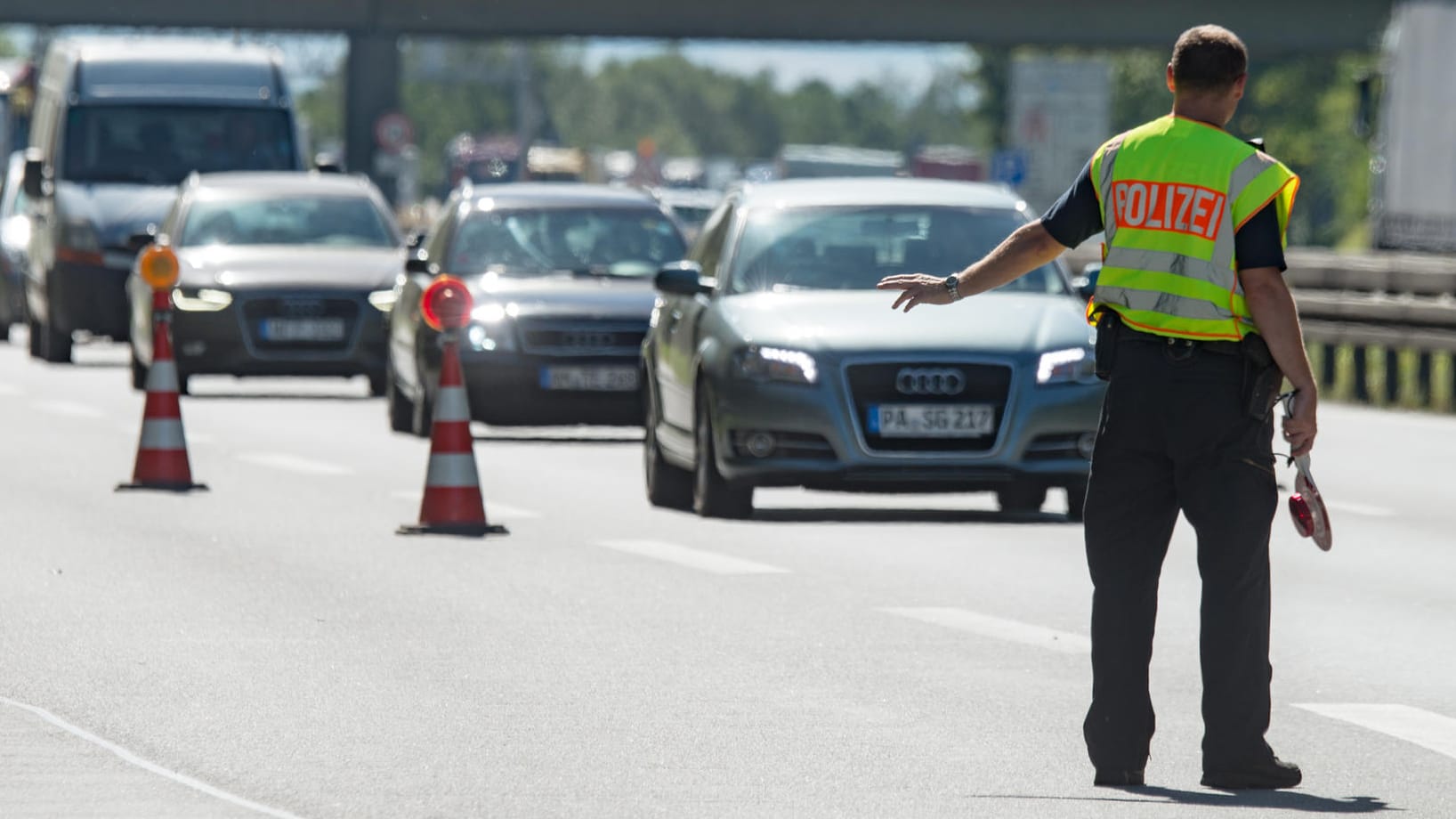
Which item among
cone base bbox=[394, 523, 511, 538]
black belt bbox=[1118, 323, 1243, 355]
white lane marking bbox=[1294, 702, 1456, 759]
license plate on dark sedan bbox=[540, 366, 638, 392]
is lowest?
license plate on dark sedan bbox=[540, 366, 638, 392]

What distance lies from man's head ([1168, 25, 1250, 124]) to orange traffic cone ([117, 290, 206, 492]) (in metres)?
9.06

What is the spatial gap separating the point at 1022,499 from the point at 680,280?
6.14 feet

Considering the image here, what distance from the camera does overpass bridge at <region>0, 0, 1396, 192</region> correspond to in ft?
205

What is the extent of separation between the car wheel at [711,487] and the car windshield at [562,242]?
5.67 metres

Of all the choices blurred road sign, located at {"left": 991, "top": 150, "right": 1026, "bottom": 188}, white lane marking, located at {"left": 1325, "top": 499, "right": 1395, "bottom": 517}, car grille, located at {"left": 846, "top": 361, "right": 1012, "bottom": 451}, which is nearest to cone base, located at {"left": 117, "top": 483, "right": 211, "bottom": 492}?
car grille, located at {"left": 846, "top": 361, "right": 1012, "bottom": 451}

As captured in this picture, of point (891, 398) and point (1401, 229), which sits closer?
point (891, 398)

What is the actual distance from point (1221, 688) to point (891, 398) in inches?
261

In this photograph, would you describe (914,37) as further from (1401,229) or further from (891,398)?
(891,398)

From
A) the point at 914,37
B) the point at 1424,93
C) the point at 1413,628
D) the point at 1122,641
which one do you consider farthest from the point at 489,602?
the point at 914,37

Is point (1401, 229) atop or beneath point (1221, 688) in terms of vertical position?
beneath

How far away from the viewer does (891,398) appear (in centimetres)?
1393

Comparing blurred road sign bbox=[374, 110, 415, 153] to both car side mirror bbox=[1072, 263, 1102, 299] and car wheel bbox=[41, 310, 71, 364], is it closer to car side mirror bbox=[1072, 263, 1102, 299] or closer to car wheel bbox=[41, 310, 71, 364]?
car wheel bbox=[41, 310, 71, 364]

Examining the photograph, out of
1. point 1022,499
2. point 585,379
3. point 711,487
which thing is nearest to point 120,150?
point 585,379

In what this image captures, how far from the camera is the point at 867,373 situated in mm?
13906
